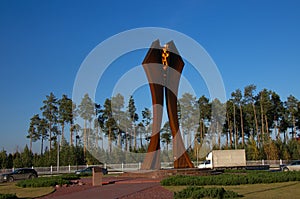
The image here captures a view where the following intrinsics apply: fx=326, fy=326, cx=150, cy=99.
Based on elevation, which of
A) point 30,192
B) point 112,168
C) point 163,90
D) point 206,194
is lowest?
point 112,168

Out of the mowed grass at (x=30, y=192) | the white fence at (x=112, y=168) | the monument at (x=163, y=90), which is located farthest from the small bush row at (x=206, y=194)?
the white fence at (x=112, y=168)

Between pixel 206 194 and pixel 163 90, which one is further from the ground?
pixel 163 90

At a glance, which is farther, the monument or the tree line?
the tree line

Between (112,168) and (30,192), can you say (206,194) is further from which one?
(112,168)

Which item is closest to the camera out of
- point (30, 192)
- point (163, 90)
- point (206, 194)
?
point (206, 194)

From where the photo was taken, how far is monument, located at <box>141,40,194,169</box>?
2092 centimetres

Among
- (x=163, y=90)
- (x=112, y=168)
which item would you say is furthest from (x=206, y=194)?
(x=112, y=168)

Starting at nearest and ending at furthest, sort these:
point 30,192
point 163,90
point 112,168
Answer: point 30,192, point 163,90, point 112,168

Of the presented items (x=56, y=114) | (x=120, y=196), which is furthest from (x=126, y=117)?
(x=120, y=196)

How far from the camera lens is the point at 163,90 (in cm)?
2238

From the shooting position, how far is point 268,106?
51.8 meters

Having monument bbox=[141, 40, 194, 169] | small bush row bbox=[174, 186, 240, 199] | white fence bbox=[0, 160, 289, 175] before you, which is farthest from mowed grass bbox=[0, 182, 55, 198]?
white fence bbox=[0, 160, 289, 175]

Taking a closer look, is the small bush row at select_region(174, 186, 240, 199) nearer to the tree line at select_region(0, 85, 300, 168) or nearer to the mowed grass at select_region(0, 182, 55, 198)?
the mowed grass at select_region(0, 182, 55, 198)

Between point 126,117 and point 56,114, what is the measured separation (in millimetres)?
11757
